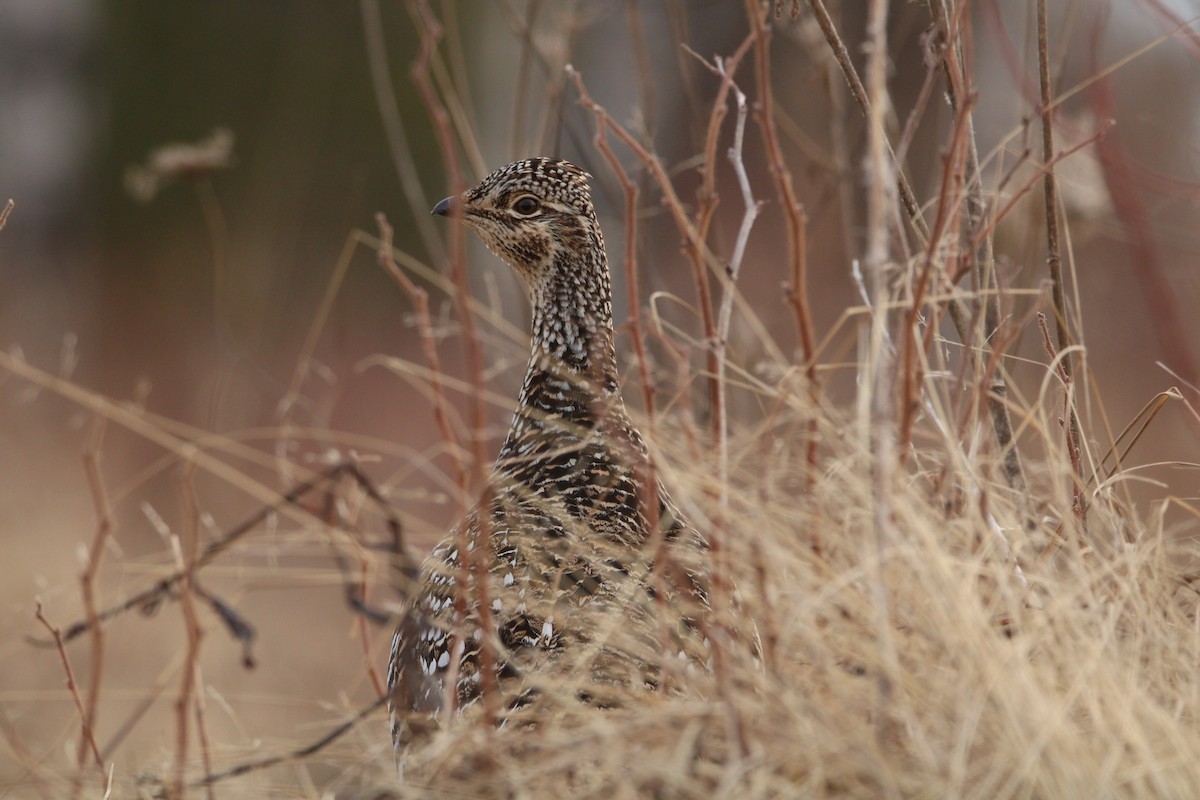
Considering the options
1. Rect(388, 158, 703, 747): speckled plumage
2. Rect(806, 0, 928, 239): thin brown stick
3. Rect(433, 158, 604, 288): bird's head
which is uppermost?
Rect(806, 0, 928, 239): thin brown stick

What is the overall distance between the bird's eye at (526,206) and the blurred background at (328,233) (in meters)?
0.27

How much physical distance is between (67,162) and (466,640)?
45.4 feet

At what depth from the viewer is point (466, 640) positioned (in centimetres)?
222

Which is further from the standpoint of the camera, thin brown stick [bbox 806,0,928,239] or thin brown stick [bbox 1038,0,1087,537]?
thin brown stick [bbox 1038,0,1087,537]

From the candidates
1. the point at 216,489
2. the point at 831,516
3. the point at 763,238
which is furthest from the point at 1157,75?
the point at 831,516

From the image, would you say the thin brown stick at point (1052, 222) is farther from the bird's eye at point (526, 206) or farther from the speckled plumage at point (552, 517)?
the bird's eye at point (526, 206)

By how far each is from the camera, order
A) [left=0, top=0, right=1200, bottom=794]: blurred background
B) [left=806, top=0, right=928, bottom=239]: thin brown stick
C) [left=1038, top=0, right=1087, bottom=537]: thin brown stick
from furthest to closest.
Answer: [left=0, top=0, right=1200, bottom=794]: blurred background
[left=1038, top=0, right=1087, bottom=537]: thin brown stick
[left=806, top=0, right=928, bottom=239]: thin brown stick

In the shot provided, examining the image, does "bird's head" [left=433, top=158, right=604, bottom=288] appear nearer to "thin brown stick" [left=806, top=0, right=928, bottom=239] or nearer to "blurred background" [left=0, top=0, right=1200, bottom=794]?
"blurred background" [left=0, top=0, right=1200, bottom=794]

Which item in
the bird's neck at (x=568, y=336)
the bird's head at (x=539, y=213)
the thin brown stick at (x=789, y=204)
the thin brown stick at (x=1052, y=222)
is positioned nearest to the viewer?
the thin brown stick at (x=789, y=204)

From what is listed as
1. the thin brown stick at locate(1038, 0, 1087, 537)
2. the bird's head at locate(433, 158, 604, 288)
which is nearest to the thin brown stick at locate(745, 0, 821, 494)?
the thin brown stick at locate(1038, 0, 1087, 537)

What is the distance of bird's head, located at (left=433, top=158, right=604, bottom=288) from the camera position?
3055 mm

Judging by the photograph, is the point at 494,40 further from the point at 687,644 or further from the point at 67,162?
the point at 687,644

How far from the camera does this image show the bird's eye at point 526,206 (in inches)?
121

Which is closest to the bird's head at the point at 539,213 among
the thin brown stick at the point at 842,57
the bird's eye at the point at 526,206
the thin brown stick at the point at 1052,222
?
the bird's eye at the point at 526,206
